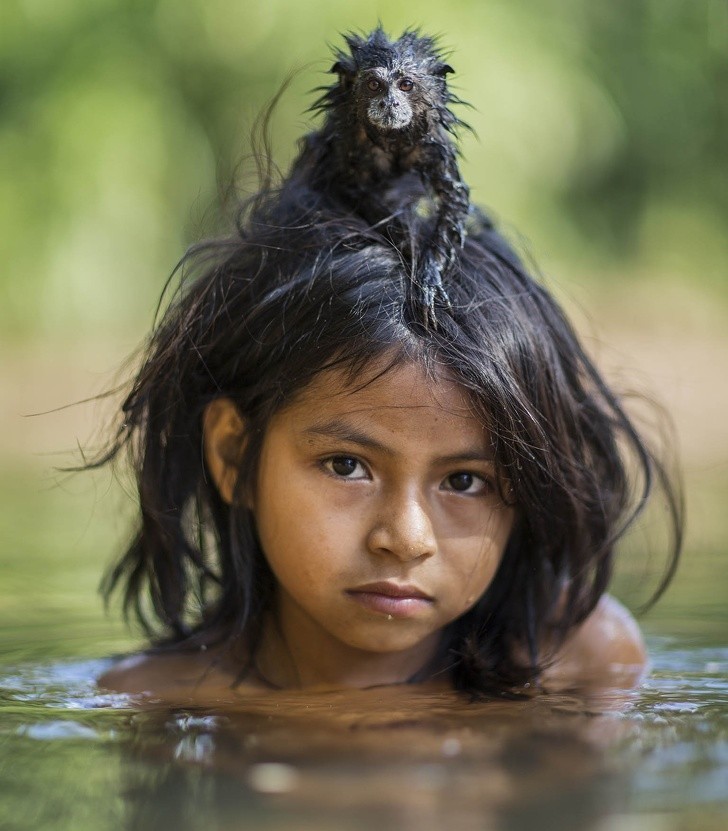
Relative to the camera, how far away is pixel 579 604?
2.65 meters

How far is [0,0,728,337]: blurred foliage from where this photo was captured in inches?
331

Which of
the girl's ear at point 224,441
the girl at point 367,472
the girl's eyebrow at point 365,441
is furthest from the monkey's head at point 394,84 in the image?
the girl's ear at point 224,441

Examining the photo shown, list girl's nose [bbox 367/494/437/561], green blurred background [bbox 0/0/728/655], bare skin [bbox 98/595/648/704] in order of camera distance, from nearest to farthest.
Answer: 1. girl's nose [bbox 367/494/437/561]
2. bare skin [bbox 98/595/648/704]
3. green blurred background [bbox 0/0/728/655]

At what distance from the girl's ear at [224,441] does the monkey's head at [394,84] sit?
62 cm

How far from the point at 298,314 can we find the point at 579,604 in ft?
3.01

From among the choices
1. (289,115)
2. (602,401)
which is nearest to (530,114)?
(289,115)

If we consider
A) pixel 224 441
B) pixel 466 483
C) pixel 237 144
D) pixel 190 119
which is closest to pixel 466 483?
pixel 466 483

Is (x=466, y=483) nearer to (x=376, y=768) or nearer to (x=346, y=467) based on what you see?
(x=346, y=467)

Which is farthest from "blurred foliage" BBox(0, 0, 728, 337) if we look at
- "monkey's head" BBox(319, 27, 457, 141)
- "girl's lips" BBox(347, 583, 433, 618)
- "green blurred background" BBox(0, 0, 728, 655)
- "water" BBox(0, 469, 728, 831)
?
"water" BBox(0, 469, 728, 831)

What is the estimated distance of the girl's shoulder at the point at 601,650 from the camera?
8.46 feet

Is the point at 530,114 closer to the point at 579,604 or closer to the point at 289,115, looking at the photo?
the point at 289,115

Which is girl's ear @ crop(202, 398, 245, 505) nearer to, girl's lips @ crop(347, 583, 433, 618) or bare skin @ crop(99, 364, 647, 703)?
bare skin @ crop(99, 364, 647, 703)

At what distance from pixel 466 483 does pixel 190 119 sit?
7433 millimetres

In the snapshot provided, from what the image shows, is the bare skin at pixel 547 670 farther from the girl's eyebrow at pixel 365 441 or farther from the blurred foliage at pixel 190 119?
the blurred foliage at pixel 190 119
